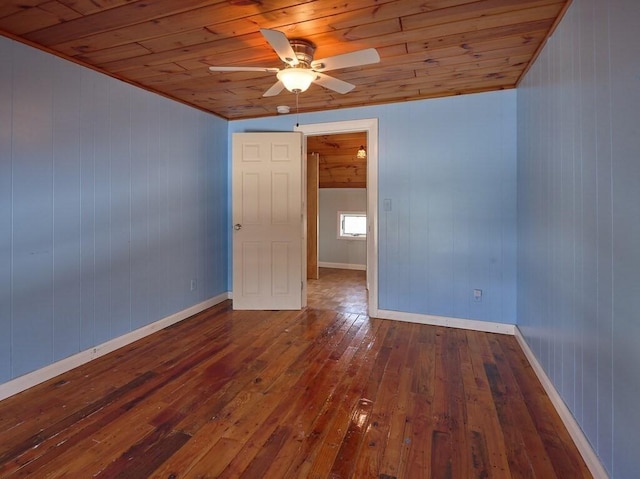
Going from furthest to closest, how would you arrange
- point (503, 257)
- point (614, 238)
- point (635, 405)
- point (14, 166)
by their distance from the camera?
point (503, 257)
point (14, 166)
point (614, 238)
point (635, 405)

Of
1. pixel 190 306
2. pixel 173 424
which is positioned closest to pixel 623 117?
pixel 173 424

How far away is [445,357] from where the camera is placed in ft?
8.74

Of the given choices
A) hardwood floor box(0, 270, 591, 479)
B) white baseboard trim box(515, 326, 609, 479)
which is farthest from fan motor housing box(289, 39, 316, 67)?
white baseboard trim box(515, 326, 609, 479)

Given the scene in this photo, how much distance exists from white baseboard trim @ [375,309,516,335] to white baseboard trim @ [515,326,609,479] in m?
0.60

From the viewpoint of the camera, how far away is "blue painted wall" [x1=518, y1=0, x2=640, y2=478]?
1191 millimetres

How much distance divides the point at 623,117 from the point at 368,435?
1795 millimetres

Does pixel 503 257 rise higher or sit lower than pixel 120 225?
lower

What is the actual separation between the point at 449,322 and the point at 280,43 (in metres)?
2.88

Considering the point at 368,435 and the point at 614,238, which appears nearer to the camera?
the point at 614,238

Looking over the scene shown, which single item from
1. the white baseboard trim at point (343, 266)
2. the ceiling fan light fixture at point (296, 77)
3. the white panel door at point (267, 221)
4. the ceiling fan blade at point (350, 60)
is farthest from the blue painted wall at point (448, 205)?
the white baseboard trim at point (343, 266)

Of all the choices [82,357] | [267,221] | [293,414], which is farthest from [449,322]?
[82,357]

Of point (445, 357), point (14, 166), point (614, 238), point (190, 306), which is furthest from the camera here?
point (190, 306)

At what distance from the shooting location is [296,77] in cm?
212

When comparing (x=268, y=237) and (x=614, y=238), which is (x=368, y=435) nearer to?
(x=614, y=238)
